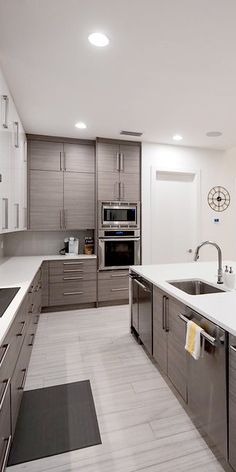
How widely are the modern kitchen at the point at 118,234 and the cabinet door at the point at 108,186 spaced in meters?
0.02

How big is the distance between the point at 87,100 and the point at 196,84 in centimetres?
118

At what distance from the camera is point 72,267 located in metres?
3.82

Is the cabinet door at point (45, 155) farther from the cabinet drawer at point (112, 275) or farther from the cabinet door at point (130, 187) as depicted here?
the cabinet drawer at point (112, 275)

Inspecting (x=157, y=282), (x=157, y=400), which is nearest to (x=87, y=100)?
(x=157, y=282)

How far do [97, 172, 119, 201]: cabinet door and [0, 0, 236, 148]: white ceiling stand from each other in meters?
0.79

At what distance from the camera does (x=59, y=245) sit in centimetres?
429

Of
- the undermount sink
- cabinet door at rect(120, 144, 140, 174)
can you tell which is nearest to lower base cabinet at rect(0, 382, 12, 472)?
the undermount sink

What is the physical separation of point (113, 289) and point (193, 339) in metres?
2.67

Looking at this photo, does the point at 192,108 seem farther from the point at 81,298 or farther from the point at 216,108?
the point at 81,298

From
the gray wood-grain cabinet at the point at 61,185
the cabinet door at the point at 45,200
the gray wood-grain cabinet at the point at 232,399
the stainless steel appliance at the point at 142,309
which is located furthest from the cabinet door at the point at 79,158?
the gray wood-grain cabinet at the point at 232,399

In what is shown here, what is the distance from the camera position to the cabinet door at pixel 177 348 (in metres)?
1.66

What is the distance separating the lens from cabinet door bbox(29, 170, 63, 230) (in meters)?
3.87

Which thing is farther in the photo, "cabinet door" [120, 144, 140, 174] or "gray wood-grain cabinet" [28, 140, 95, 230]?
"cabinet door" [120, 144, 140, 174]

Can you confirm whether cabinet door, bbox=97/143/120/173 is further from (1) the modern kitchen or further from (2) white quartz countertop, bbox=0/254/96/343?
(2) white quartz countertop, bbox=0/254/96/343
